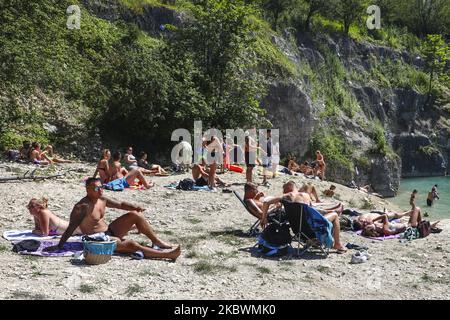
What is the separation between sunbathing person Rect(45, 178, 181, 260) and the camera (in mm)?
7652

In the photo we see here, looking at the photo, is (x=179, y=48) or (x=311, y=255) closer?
(x=311, y=255)

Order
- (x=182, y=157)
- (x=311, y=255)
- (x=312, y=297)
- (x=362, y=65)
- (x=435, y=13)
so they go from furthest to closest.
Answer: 1. (x=435, y=13)
2. (x=362, y=65)
3. (x=182, y=157)
4. (x=311, y=255)
5. (x=312, y=297)

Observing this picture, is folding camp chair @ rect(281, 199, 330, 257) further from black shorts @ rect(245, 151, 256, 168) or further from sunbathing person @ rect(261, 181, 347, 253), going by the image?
black shorts @ rect(245, 151, 256, 168)

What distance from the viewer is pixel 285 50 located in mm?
34625

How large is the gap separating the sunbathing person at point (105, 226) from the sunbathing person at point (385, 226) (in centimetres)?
468

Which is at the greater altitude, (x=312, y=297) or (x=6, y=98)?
(x=6, y=98)

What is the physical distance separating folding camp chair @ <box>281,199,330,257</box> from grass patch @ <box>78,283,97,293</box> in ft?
11.8

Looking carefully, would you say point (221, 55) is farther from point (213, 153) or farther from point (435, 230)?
point (435, 230)

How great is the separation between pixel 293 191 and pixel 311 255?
1133mm

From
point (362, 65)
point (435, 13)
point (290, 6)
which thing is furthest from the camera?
point (435, 13)

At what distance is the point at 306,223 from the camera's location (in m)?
8.67

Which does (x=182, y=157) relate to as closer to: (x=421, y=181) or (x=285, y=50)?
(x=285, y=50)

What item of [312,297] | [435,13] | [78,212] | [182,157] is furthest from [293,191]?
[435,13]

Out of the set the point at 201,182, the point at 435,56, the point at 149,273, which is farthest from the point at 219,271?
the point at 435,56
